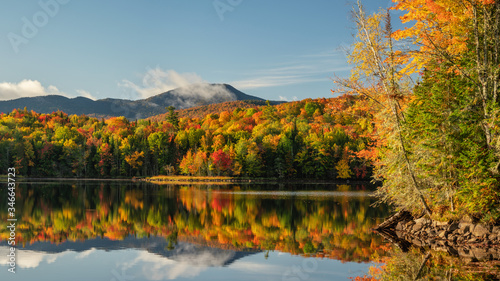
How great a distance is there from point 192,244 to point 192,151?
296 ft

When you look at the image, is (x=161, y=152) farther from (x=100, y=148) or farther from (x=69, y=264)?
(x=69, y=264)

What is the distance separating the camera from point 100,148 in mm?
103000

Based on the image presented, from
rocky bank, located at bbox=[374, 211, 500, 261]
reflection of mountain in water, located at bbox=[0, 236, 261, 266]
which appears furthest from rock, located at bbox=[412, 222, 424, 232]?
reflection of mountain in water, located at bbox=[0, 236, 261, 266]

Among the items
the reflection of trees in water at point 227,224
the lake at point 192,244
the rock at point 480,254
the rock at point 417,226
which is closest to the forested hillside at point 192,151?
the reflection of trees in water at point 227,224

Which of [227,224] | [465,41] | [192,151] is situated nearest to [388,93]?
[465,41]

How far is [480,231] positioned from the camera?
16.8m

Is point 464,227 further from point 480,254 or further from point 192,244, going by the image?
point 192,244

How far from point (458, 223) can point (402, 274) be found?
6916 mm

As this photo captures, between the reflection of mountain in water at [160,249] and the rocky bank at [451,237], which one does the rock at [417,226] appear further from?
the reflection of mountain in water at [160,249]

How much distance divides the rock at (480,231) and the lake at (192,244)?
3.48m

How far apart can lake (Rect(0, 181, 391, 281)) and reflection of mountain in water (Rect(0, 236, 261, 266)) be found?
35mm

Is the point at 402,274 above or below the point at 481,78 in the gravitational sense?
below

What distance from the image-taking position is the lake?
43.7 ft

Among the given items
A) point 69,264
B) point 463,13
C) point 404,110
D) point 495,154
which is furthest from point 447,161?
point 69,264
